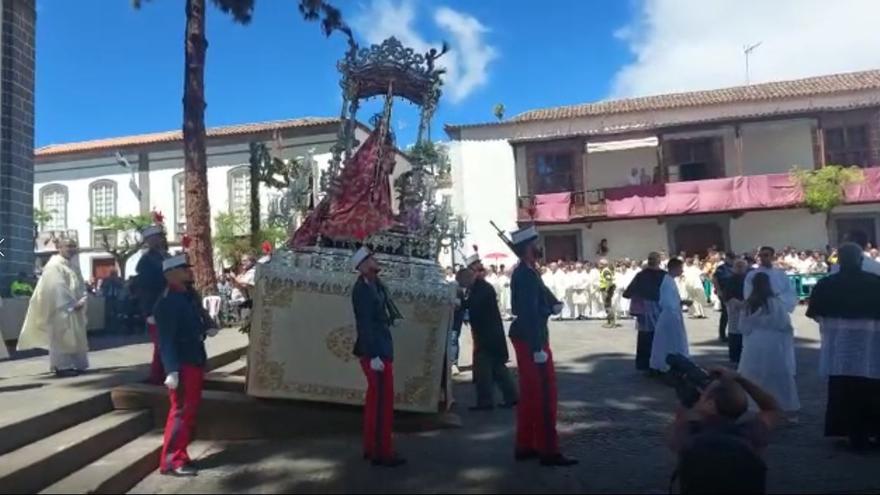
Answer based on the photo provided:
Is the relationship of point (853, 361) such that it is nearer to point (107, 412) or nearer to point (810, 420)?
point (810, 420)

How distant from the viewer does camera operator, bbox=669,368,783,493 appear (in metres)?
3.41

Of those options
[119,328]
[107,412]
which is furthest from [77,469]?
[119,328]

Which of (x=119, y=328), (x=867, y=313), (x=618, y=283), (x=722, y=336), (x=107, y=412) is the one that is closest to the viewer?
(x=867, y=313)

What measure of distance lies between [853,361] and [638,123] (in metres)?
25.4

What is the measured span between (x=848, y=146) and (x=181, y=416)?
1139 inches

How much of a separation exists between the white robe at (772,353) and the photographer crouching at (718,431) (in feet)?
10.9

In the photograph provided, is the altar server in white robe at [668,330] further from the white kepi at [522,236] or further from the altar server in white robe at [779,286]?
the white kepi at [522,236]

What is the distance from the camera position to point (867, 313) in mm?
6090

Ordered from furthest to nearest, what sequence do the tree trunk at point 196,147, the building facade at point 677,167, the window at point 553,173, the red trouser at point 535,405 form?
the window at point 553,173 → the building facade at point 677,167 → the tree trunk at point 196,147 → the red trouser at point 535,405

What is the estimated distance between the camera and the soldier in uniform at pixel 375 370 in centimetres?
590

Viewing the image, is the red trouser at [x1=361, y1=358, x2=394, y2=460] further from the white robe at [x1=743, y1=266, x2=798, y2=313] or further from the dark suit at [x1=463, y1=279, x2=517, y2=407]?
the white robe at [x1=743, y1=266, x2=798, y2=313]

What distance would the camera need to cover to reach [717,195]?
2872 cm

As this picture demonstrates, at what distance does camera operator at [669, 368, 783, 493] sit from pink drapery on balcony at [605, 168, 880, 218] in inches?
1028

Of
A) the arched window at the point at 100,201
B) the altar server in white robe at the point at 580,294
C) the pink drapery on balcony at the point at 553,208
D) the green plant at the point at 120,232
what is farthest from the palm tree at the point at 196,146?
the arched window at the point at 100,201
